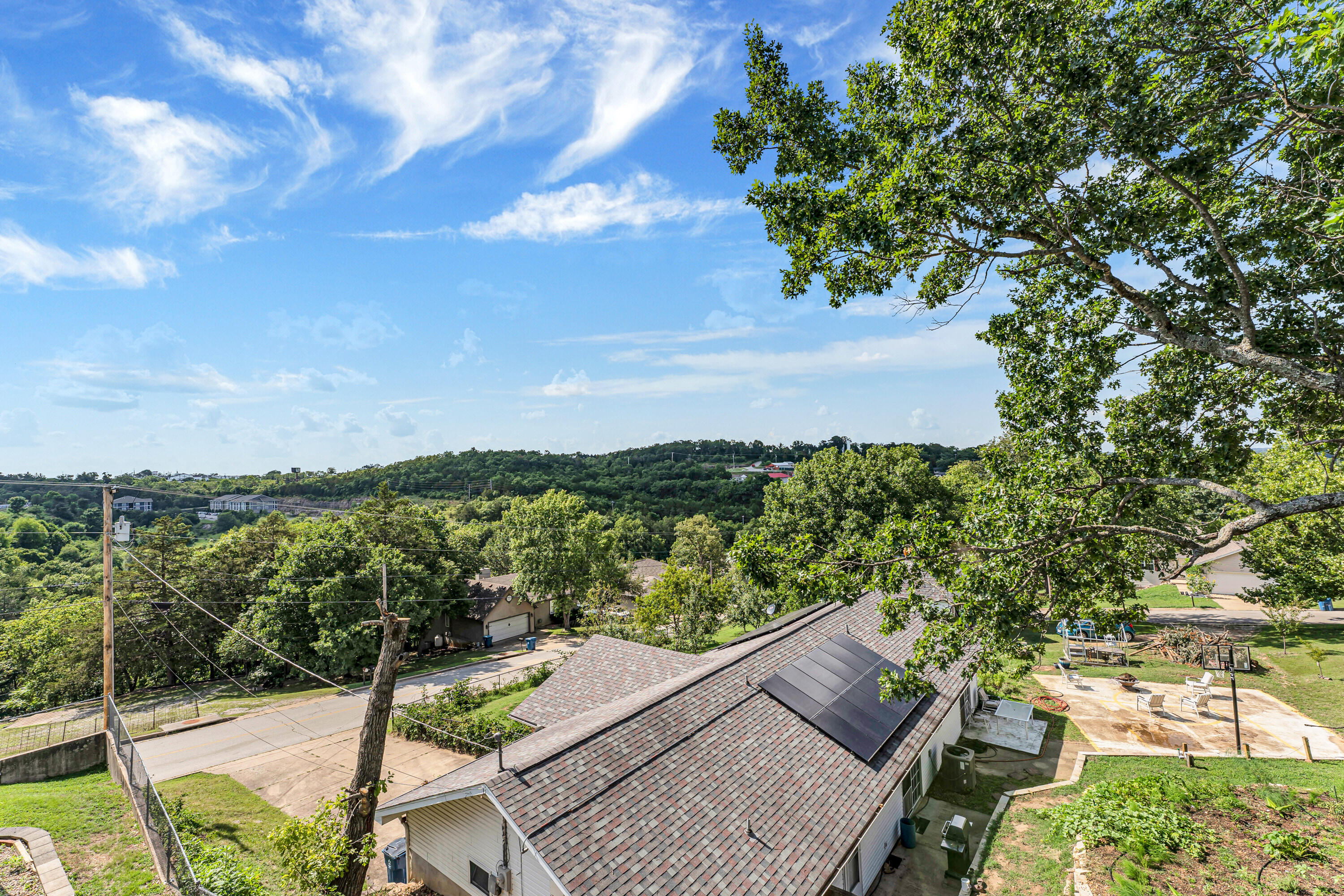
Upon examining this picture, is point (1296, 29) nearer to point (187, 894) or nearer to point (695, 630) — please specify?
point (187, 894)

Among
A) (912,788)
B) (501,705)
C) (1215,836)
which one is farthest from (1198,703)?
(501,705)

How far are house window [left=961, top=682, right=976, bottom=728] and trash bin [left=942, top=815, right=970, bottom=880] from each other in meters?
7.27

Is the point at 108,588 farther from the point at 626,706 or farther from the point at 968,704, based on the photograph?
the point at 968,704

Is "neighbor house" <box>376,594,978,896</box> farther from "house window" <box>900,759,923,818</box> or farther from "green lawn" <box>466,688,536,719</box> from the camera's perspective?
"green lawn" <box>466,688,536,719</box>

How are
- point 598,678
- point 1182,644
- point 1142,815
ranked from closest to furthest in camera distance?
point 1142,815, point 598,678, point 1182,644

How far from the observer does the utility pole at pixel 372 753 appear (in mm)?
9234

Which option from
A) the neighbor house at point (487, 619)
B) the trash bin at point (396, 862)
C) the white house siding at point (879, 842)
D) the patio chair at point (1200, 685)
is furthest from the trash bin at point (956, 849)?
the neighbor house at point (487, 619)

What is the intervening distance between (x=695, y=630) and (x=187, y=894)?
79.7 ft

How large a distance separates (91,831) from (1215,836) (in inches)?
914

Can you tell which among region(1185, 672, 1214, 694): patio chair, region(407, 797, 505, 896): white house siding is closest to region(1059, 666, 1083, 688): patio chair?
region(1185, 672, 1214, 694): patio chair

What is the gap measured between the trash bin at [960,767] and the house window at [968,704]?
5.29 feet

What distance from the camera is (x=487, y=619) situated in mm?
44375

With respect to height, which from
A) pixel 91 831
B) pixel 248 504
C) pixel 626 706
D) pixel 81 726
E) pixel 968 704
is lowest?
pixel 81 726

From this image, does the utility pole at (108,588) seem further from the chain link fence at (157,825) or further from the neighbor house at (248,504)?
the neighbor house at (248,504)
